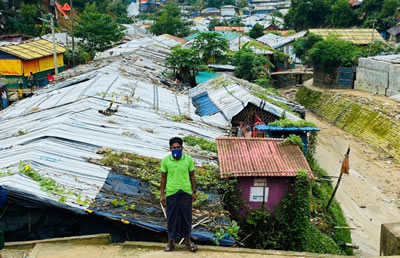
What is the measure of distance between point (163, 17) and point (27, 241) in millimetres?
43093

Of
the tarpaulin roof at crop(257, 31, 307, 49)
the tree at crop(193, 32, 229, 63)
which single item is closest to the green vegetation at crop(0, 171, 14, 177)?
the tree at crop(193, 32, 229, 63)

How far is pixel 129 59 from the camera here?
2264 centimetres

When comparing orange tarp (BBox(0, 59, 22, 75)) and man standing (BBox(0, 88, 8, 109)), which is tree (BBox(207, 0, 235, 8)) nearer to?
orange tarp (BBox(0, 59, 22, 75))

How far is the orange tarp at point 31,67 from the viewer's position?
23.1m

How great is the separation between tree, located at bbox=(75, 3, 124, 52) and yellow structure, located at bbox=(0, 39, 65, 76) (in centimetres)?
677

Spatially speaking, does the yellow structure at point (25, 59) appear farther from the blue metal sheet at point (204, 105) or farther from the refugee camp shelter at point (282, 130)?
the refugee camp shelter at point (282, 130)

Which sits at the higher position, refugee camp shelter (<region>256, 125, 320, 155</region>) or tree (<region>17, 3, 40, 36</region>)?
tree (<region>17, 3, 40, 36</region>)

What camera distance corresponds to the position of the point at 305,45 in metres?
36.0

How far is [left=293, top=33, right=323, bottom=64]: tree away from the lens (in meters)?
35.2

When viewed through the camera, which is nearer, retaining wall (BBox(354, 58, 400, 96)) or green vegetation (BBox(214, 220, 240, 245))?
green vegetation (BBox(214, 220, 240, 245))

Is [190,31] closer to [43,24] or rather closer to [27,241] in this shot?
[43,24]

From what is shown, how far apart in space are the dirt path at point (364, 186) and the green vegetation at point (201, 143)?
18.5ft

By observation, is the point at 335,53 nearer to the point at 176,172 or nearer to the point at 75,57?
the point at 75,57

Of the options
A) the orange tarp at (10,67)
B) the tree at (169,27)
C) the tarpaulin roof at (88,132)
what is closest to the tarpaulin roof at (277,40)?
the tree at (169,27)
